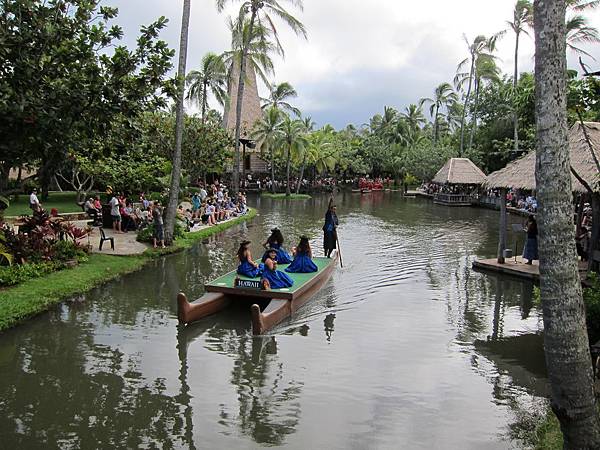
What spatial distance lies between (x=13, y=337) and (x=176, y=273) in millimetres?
6009

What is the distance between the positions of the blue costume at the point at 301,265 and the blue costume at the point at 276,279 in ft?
5.49

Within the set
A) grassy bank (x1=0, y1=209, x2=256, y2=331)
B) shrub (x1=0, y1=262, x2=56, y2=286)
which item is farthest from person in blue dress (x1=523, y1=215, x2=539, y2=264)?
shrub (x1=0, y1=262, x2=56, y2=286)

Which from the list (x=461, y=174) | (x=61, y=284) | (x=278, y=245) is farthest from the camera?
(x=461, y=174)

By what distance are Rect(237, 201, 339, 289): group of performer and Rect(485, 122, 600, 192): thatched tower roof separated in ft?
17.2

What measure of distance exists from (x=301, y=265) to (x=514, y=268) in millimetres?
6292

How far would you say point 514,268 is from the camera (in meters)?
15.3

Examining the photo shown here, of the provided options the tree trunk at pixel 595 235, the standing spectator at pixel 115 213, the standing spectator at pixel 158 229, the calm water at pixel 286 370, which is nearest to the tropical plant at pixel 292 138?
the standing spectator at pixel 115 213

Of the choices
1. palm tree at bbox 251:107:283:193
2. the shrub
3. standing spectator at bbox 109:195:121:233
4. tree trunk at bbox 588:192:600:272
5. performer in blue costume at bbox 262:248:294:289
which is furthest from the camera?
palm tree at bbox 251:107:283:193

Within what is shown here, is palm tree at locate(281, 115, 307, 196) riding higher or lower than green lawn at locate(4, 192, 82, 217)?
higher

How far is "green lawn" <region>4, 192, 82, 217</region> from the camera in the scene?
24019 mm

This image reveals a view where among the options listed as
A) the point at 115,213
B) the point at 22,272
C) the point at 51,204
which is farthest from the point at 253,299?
the point at 51,204

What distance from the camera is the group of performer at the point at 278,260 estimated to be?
11328 millimetres

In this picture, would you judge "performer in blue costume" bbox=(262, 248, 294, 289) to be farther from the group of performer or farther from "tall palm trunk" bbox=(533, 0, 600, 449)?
"tall palm trunk" bbox=(533, 0, 600, 449)

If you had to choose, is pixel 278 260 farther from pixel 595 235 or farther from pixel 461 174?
pixel 461 174
